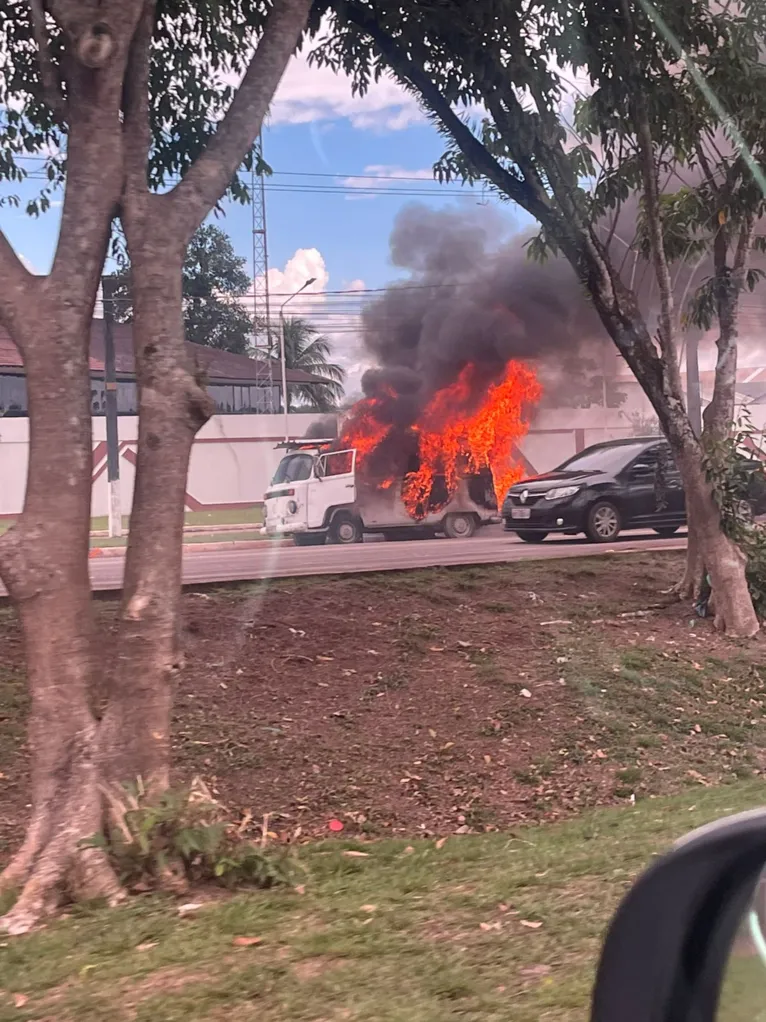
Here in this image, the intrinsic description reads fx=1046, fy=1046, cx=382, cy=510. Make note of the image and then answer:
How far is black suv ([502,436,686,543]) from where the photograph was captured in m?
16.1

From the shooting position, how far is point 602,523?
16172 mm

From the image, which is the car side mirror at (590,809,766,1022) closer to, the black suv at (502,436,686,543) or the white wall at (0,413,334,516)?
the black suv at (502,436,686,543)

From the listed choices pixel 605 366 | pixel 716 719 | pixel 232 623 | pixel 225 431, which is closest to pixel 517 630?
pixel 716 719

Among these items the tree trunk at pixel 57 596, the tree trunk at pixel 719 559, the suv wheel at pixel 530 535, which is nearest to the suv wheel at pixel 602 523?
the suv wheel at pixel 530 535

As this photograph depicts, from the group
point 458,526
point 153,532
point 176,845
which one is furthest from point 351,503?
point 176,845

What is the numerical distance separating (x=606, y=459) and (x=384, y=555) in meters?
4.42

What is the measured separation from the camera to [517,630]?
877 cm

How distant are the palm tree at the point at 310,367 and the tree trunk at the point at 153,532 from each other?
2531 cm

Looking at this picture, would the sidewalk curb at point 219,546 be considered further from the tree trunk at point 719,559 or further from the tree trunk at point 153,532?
the tree trunk at point 153,532

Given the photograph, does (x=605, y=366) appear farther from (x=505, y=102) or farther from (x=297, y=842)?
(x=297, y=842)

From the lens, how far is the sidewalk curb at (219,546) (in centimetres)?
1895

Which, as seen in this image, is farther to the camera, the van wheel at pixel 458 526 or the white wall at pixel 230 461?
the white wall at pixel 230 461

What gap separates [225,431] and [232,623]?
2036 cm

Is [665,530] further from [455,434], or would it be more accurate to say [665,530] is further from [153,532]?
[153,532]
